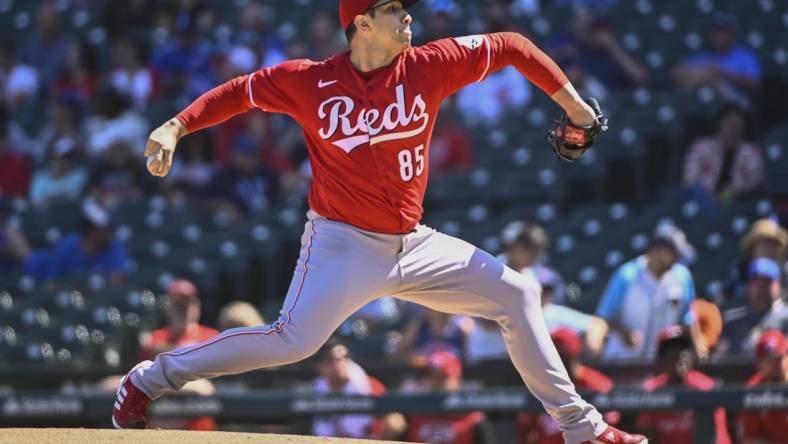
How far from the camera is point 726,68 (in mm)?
10258

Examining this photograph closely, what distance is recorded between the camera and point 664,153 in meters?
10.2

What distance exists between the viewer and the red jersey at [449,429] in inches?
278

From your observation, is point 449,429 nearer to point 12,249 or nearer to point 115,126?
point 12,249

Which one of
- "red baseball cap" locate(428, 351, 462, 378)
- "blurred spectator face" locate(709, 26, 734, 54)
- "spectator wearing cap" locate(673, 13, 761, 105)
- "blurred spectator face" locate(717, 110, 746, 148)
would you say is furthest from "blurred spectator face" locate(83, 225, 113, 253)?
"blurred spectator face" locate(709, 26, 734, 54)

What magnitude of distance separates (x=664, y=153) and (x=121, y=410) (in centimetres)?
612

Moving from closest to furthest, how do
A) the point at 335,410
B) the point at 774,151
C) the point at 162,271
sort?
the point at 335,410 → the point at 774,151 → the point at 162,271

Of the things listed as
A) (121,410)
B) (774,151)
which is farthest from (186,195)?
(121,410)

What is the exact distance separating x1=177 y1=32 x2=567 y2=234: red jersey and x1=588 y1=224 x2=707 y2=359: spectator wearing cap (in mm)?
3161

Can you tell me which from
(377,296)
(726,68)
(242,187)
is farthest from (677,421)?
(242,187)

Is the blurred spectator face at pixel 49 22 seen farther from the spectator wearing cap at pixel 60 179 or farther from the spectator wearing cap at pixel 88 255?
the spectator wearing cap at pixel 88 255

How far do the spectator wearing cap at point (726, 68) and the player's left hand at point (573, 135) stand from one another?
18.3ft

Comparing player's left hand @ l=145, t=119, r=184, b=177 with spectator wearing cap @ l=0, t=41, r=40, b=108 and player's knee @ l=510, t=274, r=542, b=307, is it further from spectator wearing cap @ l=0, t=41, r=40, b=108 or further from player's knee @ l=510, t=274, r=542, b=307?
spectator wearing cap @ l=0, t=41, r=40, b=108

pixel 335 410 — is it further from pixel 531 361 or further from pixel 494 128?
pixel 494 128

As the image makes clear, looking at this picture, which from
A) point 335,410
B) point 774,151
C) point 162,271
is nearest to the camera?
point 335,410
